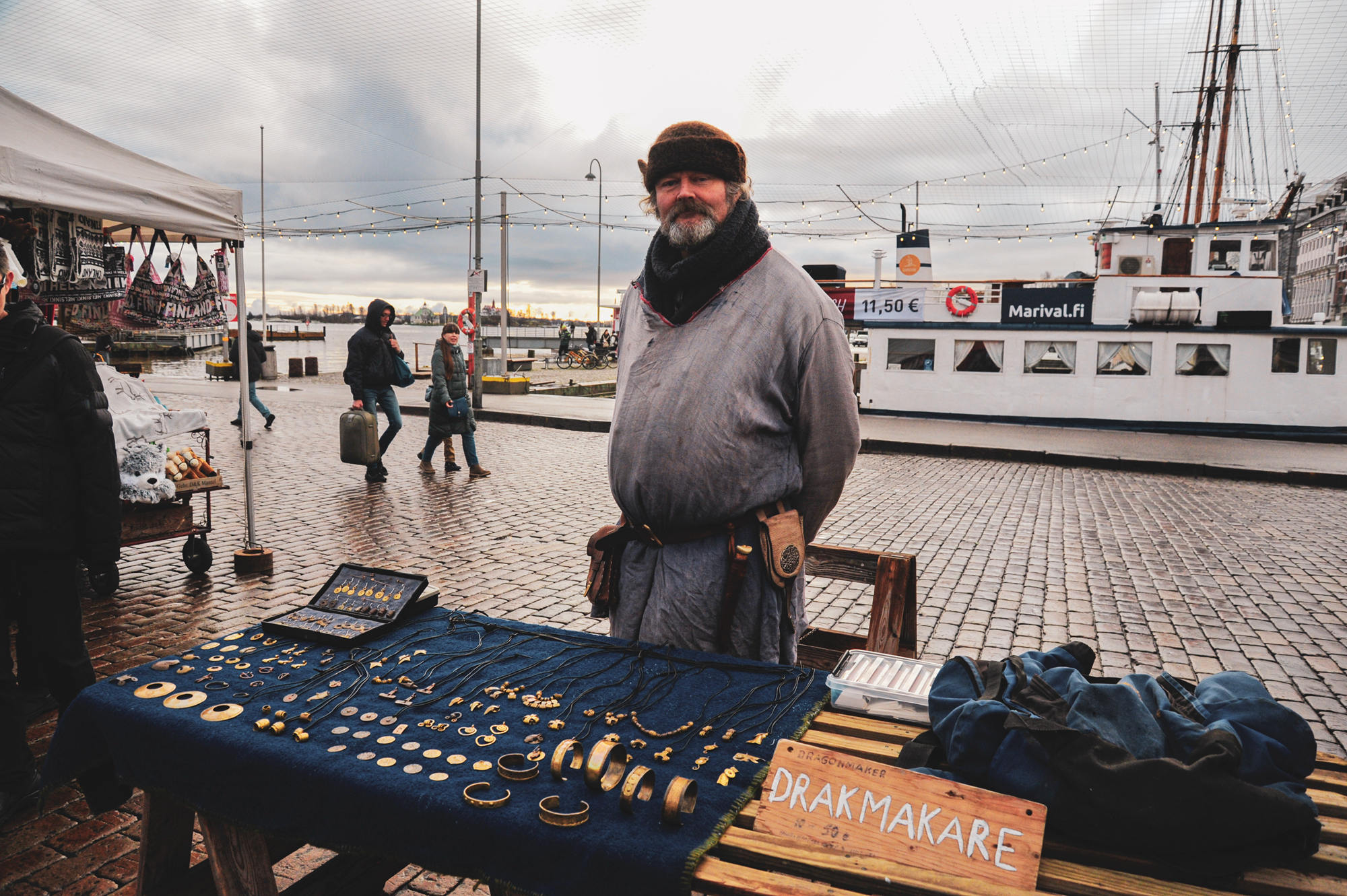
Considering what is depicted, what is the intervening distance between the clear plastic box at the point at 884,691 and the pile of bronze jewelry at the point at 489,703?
11 cm

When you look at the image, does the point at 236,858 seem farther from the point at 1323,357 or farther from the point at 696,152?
the point at 1323,357

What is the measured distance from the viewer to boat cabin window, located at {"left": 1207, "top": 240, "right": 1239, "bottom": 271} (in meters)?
20.2

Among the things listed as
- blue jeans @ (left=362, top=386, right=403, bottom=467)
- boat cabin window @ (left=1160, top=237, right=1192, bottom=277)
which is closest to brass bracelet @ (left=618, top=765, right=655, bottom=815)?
blue jeans @ (left=362, top=386, right=403, bottom=467)

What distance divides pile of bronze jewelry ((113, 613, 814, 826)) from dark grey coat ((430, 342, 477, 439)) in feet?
28.6

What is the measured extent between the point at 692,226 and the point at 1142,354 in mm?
19465

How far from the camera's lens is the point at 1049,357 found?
19844mm

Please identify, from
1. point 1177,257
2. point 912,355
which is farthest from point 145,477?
point 1177,257

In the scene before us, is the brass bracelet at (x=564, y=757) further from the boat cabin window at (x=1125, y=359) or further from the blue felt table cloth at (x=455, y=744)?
the boat cabin window at (x=1125, y=359)

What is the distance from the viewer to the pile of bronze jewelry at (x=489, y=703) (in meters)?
1.58

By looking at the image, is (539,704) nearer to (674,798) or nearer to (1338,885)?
(674,798)

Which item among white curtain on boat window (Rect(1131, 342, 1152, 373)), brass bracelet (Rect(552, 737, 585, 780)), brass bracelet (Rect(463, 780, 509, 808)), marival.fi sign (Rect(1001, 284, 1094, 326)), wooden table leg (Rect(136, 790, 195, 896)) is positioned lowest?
wooden table leg (Rect(136, 790, 195, 896))

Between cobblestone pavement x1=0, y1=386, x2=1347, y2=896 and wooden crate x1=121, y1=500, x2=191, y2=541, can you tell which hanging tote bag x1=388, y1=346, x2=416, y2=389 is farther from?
wooden crate x1=121, y1=500, x2=191, y2=541

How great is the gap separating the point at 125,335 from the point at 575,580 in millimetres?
4686

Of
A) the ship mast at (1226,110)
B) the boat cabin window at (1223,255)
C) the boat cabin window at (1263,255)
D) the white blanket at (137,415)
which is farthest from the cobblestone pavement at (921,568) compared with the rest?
the ship mast at (1226,110)
